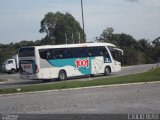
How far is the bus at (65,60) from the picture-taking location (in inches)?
1345

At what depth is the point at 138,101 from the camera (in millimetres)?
16125

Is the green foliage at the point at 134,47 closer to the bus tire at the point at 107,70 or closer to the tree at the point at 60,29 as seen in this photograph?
the tree at the point at 60,29

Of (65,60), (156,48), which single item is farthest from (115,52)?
(156,48)

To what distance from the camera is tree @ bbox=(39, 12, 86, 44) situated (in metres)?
89.2

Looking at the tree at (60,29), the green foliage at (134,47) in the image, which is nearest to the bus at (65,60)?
the green foliage at (134,47)

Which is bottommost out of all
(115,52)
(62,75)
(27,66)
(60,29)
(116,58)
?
(62,75)

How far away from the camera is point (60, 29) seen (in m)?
91.4

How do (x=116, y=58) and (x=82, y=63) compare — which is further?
(x=116, y=58)

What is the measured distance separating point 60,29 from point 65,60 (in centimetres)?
5627

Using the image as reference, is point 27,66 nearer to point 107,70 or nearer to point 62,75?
point 62,75

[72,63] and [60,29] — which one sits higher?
[60,29]

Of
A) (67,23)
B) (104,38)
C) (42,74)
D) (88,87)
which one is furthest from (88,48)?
(67,23)

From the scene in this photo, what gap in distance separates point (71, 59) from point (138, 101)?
20072 mm

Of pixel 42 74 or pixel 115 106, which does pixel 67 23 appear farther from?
pixel 115 106
